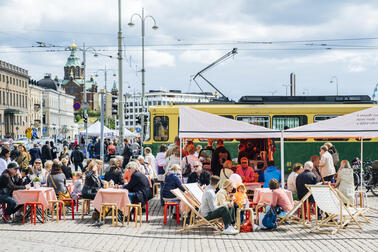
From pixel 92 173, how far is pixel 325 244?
237 inches

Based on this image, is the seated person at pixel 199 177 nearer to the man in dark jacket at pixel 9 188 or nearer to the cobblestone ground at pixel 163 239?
the cobblestone ground at pixel 163 239

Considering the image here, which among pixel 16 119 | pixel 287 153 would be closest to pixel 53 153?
pixel 287 153

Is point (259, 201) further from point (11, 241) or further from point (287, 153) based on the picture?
point (287, 153)

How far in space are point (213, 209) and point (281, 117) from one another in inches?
401

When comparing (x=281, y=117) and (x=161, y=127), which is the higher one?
(x=281, y=117)

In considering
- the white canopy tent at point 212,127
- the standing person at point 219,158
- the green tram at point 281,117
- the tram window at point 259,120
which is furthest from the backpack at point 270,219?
the tram window at point 259,120

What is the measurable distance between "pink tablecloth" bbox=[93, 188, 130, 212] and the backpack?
125 inches

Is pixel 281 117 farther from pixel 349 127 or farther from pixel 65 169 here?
pixel 65 169

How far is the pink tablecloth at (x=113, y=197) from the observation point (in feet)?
38.8

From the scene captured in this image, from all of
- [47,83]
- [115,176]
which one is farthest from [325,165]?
[47,83]

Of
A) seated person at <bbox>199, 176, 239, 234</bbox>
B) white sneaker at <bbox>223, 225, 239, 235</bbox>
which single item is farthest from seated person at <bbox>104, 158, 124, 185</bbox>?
white sneaker at <bbox>223, 225, 239, 235</bbox>

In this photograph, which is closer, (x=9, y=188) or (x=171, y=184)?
(x=171, y=184)

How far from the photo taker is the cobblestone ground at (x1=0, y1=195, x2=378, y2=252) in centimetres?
937

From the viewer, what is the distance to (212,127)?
12594 mm
